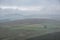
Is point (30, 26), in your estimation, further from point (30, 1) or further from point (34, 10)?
point (30, 1)

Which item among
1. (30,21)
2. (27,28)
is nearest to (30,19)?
(30,21)

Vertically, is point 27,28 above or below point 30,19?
below

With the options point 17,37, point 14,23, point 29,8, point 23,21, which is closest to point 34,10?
point 29,8

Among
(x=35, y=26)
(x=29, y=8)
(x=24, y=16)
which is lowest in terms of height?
(x=35, y=26)

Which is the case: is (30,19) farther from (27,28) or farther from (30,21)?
(27,28)

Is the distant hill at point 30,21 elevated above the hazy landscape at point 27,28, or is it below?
above

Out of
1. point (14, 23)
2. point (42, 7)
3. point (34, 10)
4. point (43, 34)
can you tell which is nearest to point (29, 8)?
point (34, 10)

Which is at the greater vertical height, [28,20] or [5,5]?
[5,5]

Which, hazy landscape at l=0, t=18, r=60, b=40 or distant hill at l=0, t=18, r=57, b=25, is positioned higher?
distant hill at l=0, t=18, r=57, b=25

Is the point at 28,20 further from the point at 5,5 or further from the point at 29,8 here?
the point at 5,5
